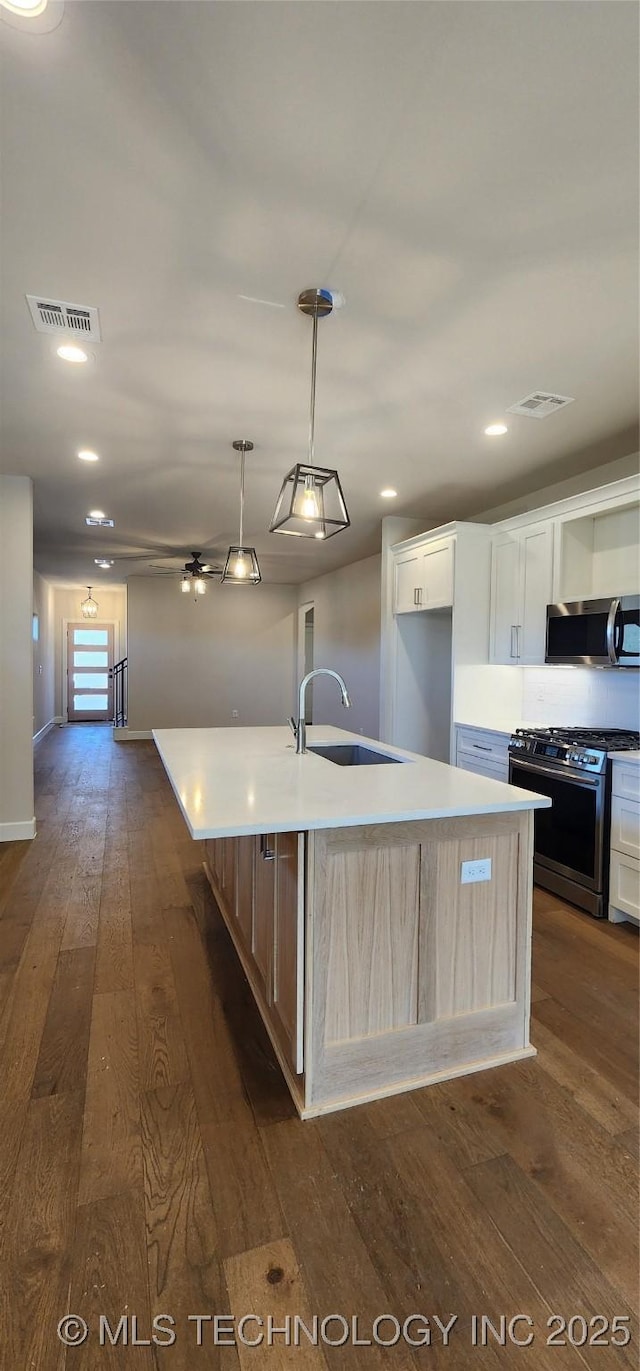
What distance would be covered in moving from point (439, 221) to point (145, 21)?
0.87 metres

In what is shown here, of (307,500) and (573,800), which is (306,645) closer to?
(573,800)

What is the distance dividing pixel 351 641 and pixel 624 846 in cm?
488

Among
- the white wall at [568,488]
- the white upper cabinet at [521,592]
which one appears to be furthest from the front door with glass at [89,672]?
the white upper cabinet at [521,592]

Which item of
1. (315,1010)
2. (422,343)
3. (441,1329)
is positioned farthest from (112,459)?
(441,1329)

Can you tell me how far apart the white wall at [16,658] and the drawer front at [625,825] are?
3.94 m

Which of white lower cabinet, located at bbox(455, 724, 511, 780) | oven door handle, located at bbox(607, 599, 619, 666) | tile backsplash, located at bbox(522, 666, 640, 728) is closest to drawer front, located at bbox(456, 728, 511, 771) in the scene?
white lower cabinet, located at bbox(455, 724, 511, 780)

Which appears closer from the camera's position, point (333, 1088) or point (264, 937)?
point (333, 1088)

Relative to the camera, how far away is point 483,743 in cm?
404

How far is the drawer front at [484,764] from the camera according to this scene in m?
3.82

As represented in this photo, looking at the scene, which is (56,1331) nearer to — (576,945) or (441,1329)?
(441,1329)

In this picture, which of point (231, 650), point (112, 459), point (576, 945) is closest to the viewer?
point (576, 945)

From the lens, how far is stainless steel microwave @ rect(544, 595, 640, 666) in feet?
10.2

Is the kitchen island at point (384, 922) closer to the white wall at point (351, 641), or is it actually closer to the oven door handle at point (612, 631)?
the oven door handle at point (612, 631)

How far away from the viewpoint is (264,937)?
216cm
